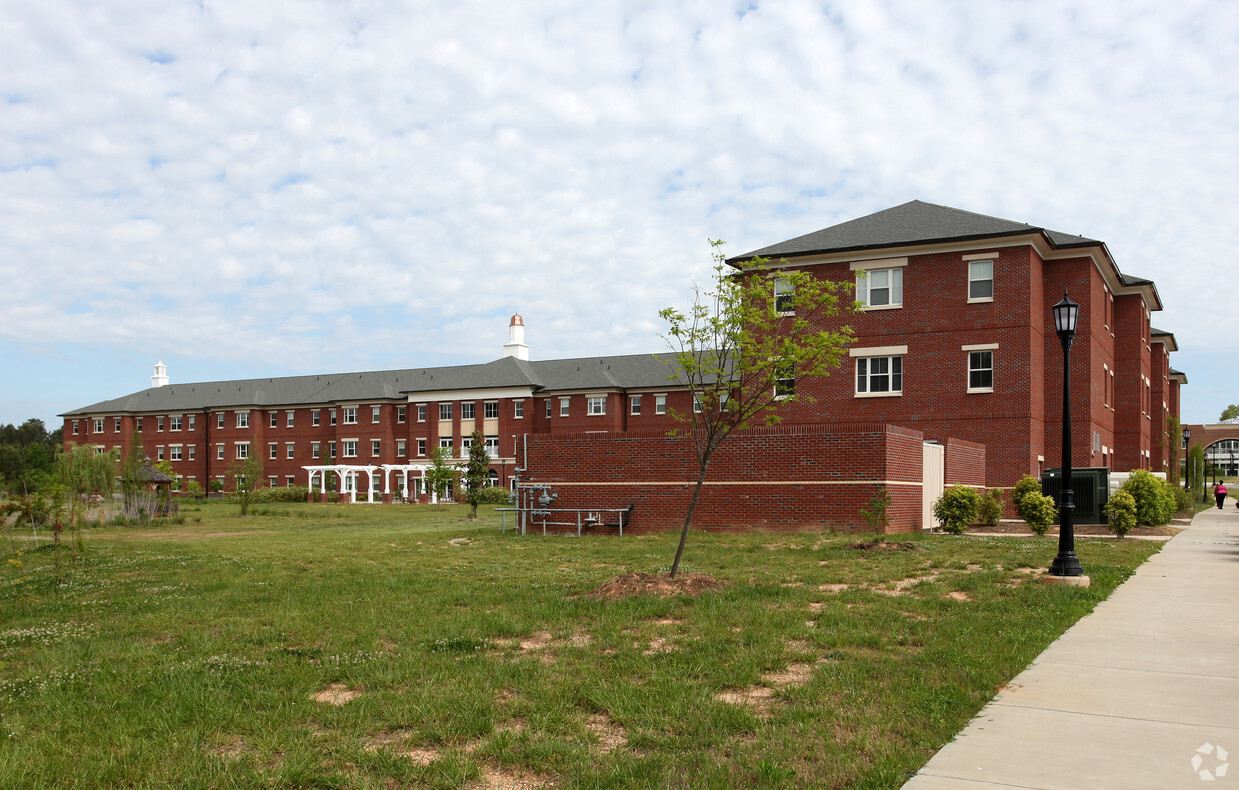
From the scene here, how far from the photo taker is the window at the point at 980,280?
32125 millimetres

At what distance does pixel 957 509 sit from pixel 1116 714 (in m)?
18.1

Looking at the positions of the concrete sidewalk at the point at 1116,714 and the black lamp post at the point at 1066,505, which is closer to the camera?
the concrete sidewalk at the point at 1116,714

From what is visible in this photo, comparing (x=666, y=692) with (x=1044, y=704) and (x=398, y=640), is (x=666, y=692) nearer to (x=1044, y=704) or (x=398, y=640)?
(x=1044, y=704)

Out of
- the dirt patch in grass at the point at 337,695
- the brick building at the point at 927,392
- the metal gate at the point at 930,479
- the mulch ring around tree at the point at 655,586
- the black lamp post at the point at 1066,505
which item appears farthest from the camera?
the metal gate at the point at 930,479

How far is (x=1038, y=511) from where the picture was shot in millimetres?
22531

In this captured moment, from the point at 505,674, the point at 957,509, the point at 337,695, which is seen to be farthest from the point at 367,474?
the point at 337,695

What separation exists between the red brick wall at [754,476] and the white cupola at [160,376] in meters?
79.0

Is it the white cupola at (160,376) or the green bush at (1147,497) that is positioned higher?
the white cupola at (160,376)

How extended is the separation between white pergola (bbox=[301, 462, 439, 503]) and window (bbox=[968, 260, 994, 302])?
45.8m

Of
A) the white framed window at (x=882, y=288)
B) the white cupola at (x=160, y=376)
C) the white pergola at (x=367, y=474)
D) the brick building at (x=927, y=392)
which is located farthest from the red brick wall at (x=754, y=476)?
the white cupola at (x=160, y=376)

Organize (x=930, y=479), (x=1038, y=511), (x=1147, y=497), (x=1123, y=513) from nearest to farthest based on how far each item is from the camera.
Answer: (x=1038, y=511) < (x=1123, y=513) < (x=1147, y=497) < (x=930, y=479)

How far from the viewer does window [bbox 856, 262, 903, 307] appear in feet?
110

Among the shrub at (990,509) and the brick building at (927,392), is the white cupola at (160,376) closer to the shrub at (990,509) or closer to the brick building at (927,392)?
the brick building at (927,392)

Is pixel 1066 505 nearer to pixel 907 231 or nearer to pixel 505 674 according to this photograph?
pixel 505 674
